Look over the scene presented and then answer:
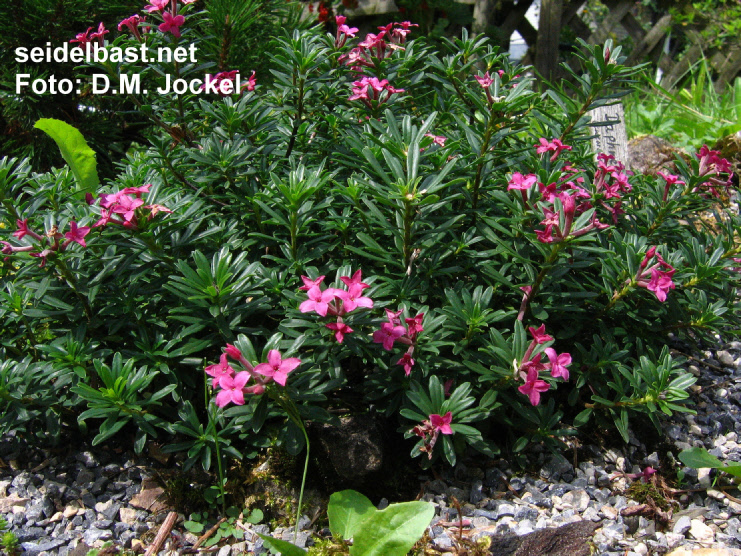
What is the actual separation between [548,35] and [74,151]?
198 inches

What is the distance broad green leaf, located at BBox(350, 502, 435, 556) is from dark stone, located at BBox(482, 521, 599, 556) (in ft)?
0.83

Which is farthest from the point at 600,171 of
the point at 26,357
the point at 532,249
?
the point at 26,357

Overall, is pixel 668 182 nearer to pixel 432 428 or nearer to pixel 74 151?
pixel 432 428

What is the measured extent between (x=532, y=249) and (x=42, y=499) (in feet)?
5.90

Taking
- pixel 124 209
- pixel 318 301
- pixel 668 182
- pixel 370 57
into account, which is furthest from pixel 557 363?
pixel 370 57

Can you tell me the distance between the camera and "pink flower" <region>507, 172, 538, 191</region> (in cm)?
200

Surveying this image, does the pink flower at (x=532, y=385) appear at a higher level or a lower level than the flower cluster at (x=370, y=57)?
lower

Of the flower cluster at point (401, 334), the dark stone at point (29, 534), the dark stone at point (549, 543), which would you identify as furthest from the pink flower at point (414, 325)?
the dark stone at point (29, 534)

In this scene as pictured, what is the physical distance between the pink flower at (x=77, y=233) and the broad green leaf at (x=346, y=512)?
3.44ft

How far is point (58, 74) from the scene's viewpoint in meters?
4.02

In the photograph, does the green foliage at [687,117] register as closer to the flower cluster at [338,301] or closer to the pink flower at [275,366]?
the flower cluster at [338,301]

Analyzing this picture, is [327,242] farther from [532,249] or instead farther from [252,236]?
[532,249]

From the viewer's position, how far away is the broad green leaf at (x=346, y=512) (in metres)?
1.85

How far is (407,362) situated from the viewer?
1.88 meters
